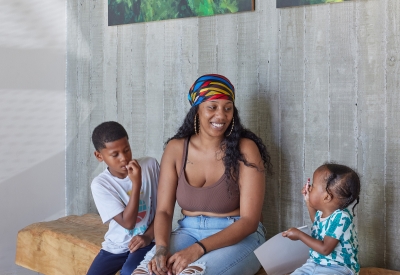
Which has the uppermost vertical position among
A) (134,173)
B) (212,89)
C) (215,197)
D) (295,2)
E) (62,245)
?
(295,2)

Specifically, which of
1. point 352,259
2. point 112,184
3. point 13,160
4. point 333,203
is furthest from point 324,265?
point 13,160

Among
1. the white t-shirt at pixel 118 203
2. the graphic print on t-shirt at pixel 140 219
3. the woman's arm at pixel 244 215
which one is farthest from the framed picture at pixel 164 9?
the graphic print on t-shirt at pixel 140 219

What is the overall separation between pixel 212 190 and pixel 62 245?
1.38m

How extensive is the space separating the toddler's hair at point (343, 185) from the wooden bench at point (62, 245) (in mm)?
1589

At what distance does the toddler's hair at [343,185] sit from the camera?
2.16 m

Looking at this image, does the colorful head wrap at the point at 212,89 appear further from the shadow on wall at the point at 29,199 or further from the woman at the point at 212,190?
the shadow on wall at the point at 29,199

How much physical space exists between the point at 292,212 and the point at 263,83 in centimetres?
76

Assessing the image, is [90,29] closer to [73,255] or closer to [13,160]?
[13,160]

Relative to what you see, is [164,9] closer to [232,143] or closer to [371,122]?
[232,143]

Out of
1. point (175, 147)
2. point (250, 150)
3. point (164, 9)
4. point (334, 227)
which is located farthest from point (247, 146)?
point (164, 9)

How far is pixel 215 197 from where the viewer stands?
8.32 feet

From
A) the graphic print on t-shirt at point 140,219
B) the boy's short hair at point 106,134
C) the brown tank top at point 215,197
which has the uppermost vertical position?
the boy's short hair at point 106,134

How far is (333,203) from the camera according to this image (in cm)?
219

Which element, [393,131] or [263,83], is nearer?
[393,131]
